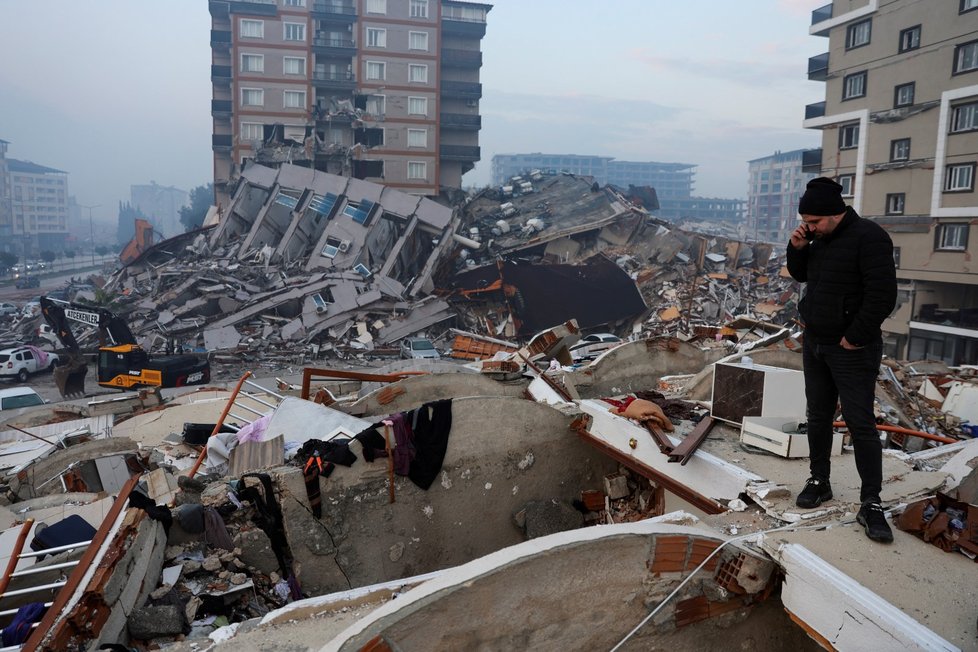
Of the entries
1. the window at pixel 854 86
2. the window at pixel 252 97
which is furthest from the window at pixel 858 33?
the window at pixel 252 97

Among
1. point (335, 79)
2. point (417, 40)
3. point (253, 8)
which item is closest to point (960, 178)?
point (417, 40)

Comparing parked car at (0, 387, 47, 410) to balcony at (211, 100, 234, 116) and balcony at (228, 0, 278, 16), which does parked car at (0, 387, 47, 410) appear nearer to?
balcony at (228, 0, 278, 16)

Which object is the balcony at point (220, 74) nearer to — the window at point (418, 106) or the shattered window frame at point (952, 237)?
the window at point (418, 106)

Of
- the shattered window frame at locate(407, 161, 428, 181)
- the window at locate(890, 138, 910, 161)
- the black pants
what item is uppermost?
the shattered window frame at locate(407, 161, 428, 181)

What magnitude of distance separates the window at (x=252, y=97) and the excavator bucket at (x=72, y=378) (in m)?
25.7

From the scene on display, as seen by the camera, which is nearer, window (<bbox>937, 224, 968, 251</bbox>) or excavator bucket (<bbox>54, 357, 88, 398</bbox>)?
excavator bucket (<bbox>54, 357, 88, 398</bbox>)

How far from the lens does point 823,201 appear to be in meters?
3.56

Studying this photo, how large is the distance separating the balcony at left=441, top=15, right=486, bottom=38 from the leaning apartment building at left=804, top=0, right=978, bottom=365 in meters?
23.2

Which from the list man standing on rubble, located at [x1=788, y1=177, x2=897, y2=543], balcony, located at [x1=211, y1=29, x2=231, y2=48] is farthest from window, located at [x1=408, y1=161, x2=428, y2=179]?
man standing on rubble, located at [x1=788, y1=177, x2=897, y2=543]

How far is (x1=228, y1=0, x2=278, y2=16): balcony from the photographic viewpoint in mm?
40812

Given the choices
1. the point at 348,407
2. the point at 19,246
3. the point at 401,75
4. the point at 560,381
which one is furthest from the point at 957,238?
the point at 19,246

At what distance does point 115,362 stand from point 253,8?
96.5ft

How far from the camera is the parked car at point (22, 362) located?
74.7 feet

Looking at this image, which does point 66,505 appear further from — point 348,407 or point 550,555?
point 550,555
